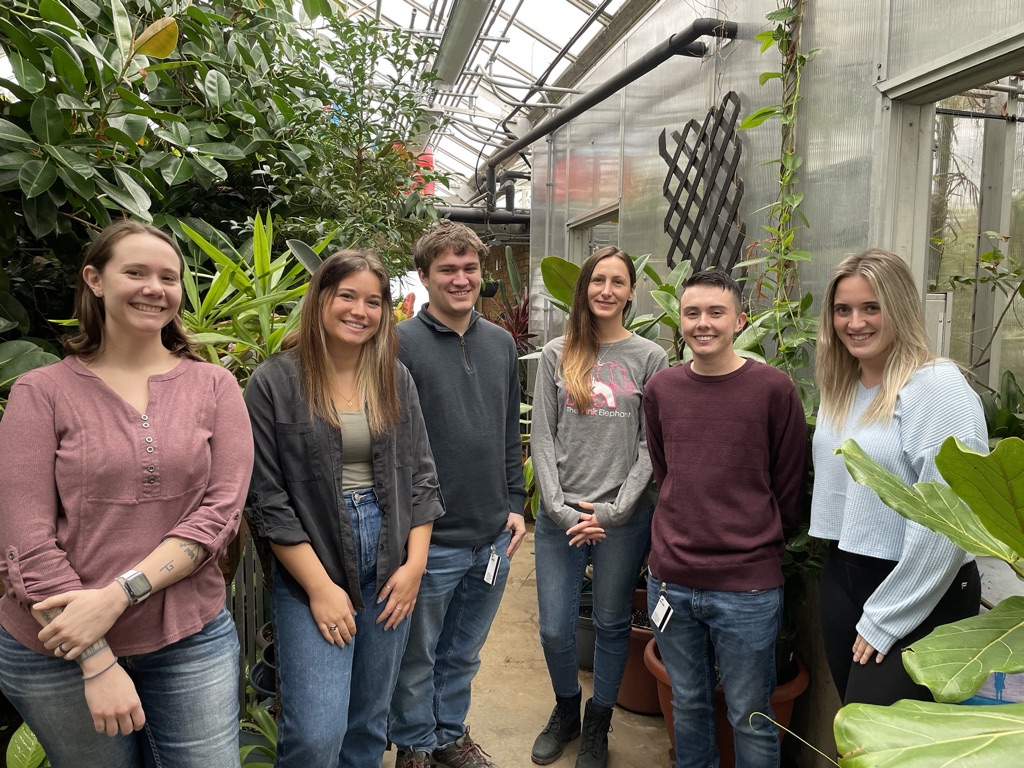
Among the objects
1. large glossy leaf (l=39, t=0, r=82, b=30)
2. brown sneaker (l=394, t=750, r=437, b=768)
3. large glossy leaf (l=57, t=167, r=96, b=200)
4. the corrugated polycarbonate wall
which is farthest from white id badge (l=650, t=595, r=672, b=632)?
large glossy leaf (l=39, t=0, r=82, b=30)

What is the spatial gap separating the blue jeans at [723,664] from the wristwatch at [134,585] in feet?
3.89

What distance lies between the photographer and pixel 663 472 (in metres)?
2.02

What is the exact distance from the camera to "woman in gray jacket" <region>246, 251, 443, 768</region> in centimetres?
156

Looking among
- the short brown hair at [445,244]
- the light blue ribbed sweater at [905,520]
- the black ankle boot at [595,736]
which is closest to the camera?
the light blue ribbed sweater at [905,520]

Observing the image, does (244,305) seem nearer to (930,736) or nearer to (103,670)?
(103,670)

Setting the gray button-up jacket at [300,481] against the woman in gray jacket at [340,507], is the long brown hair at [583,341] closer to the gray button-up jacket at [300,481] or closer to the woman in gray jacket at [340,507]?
the woman in gray jacket at [340,507]

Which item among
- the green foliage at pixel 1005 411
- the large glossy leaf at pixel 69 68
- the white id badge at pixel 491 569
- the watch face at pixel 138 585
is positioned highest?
the large glossy leaf at pixel 69 68

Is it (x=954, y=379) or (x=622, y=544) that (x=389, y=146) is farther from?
(x=954, y=379)

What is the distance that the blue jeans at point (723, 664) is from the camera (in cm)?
177

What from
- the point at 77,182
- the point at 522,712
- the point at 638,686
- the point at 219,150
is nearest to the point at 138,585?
the point at 77,182

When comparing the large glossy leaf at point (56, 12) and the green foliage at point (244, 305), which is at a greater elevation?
the large glossy leaf at point (56, 12)

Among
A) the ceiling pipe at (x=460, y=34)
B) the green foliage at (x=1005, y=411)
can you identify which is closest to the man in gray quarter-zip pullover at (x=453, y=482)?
the green foliage at (x=1005, y=411)

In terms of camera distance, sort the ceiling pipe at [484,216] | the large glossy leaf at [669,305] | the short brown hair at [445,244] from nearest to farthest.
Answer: the short brown hair at [445,244] → the large glossy leaf at [669,305] → the ceiling pipe at [484,216]

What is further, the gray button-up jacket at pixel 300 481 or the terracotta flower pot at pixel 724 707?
the terracotta flower pot at pixel 724 707
